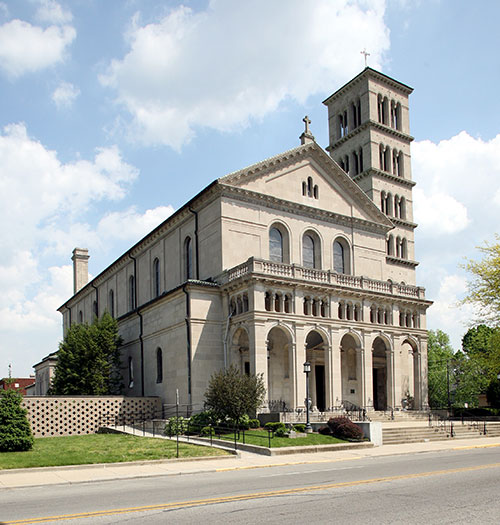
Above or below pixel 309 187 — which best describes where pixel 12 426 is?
below

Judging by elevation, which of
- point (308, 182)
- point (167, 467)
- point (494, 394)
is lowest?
point (494, 394)

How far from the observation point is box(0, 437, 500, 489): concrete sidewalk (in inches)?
691

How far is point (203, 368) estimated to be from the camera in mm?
36594

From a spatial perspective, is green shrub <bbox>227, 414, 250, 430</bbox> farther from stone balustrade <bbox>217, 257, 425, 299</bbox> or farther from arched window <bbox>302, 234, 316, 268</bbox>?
arched window <bbox>302, 234, 316, 268</bbox>

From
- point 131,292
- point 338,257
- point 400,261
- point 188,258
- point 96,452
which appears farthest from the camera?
point 400,261

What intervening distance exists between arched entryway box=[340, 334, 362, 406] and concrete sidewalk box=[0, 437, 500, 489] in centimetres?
1374

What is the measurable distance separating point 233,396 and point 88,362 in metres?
15.5

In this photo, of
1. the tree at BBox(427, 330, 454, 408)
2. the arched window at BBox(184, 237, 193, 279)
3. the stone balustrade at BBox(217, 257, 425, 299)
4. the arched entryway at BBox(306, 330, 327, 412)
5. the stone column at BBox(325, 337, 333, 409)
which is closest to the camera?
the stone balustrade at BBox(217, 257, 425, 299)

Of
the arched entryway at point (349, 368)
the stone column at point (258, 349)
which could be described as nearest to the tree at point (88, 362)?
the stone column at point (258, 349)

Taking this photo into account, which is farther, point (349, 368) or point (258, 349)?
point (349, 368)

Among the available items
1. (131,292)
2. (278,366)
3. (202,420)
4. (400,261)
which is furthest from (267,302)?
(400,261)

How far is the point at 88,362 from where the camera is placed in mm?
41312

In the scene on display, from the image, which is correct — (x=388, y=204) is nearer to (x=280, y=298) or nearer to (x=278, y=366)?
(x=278, y=366)

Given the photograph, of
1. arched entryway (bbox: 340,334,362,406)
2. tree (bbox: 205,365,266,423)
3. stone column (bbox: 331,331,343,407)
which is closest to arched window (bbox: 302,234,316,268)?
arched entryway (bbox: 340,334,362,406)
